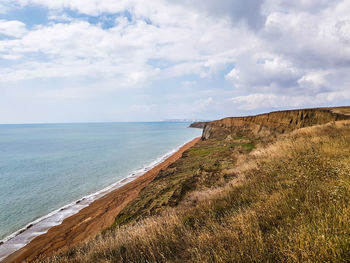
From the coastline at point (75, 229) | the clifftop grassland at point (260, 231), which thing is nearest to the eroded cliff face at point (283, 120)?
the clifftop grassland at point (260, 231)

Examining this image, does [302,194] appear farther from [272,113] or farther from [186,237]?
[272,113]

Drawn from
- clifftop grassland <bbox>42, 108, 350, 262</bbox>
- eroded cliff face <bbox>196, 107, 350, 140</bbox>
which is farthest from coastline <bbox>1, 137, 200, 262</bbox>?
eroded cliff face <bbox>196, 107, 350, 140</bbox>

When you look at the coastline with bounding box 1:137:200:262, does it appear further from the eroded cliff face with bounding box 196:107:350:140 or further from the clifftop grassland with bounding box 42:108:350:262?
the eroded cliff face with bounding box 196:107:350:140

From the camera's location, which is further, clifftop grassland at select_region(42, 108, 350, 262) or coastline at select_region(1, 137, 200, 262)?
coastline at select_region(1, 137, 200, 262)

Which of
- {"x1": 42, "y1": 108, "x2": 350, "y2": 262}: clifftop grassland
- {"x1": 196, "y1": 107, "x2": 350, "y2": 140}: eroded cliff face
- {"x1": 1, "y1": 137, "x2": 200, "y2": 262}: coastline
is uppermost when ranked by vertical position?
{"x1": 196, "y1": 107, "x2": 350, "y2": 140}: eroded cliff face

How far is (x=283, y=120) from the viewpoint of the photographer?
1164 inches

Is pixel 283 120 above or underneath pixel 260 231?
above

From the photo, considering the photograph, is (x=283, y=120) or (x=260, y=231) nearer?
(x=260, y=231)

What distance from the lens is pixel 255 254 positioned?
2.61m

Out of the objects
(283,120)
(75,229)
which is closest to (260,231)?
(75,229)

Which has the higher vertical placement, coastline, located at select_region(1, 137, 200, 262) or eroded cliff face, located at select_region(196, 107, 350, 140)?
eroded cliff face, located at select_region(196, 107, 350, 140)

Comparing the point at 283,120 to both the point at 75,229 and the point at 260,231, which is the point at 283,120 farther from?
the point at 260,231

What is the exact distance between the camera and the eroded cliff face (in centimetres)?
2408

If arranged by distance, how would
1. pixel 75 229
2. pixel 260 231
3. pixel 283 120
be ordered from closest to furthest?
pixel 260 231 → pixel 75 229 → pixel 283 120
